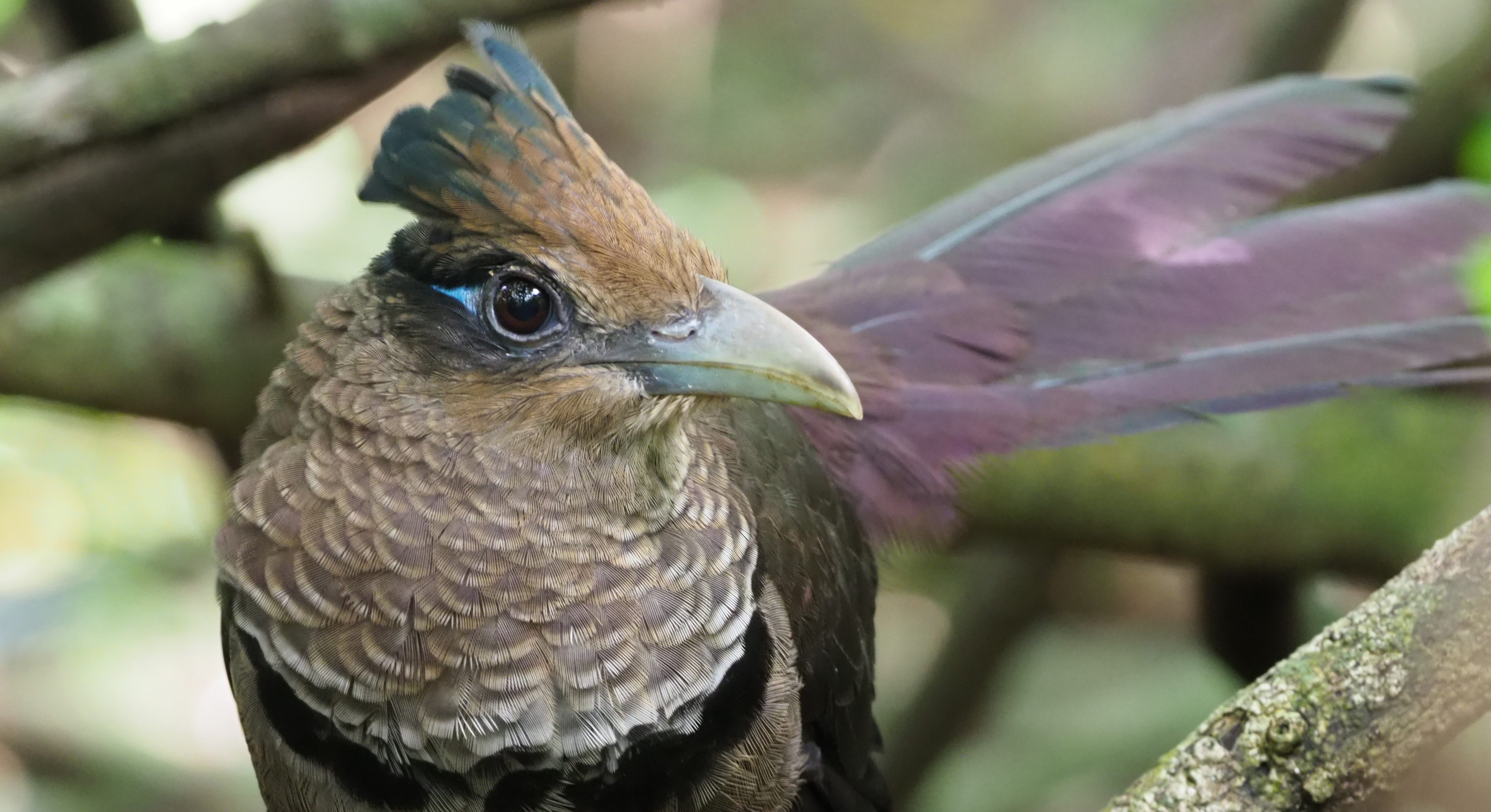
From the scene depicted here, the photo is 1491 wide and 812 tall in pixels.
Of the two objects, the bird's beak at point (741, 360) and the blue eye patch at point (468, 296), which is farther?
the blue eye patch at point (468, 296)

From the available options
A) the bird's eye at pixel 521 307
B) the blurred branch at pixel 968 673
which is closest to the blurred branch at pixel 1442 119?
the blurred branch at pixel 968 673

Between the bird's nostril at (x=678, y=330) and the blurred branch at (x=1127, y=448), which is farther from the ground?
the bird's nostril at (x=678, y=330)

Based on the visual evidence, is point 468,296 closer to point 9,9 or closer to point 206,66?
point 206,66

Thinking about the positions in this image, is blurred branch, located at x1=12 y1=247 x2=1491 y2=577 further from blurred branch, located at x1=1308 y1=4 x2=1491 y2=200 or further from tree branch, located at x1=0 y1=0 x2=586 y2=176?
blurred branch, located at x1=1308 y1=4 x2=1491 y2=200

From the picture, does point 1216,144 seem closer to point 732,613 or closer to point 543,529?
point 732,613

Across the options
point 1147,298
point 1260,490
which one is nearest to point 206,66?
point 1147,298

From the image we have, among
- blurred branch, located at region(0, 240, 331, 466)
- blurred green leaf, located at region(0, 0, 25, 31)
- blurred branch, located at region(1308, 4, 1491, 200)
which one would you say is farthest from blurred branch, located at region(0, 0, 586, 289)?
blurred branch, located at region(1308, 4, 1491, 200)

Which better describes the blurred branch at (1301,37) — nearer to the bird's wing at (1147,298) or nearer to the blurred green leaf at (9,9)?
the bird's wing at (1147,298)

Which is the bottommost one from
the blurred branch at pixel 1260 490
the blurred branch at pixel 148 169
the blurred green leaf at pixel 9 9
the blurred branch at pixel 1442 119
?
the blurred branch at pixel 1260 490
